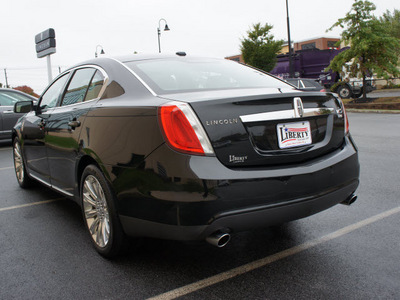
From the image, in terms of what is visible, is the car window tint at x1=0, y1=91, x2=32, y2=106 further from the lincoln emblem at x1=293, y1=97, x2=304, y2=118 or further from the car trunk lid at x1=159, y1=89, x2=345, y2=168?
the lincoln emblem at x1=293, y1=97, x2=304, y2=118

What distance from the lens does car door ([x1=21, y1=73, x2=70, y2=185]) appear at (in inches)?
173

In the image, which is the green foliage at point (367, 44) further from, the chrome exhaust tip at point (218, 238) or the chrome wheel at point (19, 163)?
the chrome exhaust tip at point (218, 238)

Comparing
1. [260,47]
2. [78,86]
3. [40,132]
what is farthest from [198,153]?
[260,47]

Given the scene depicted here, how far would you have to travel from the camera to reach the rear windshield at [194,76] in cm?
311

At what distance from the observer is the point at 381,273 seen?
2740 mm

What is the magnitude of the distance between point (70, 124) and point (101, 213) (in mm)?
872

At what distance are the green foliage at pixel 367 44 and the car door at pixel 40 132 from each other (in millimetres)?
17279

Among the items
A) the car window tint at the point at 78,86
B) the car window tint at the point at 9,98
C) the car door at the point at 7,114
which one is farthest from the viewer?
the car window tint at the point at 9,98

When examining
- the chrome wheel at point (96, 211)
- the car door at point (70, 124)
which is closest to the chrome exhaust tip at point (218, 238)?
the chrome wheel at point (96, 211)

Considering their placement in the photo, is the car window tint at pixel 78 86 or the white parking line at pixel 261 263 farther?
Result: the car window tint at pixel 78 86

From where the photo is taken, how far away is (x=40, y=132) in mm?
4469

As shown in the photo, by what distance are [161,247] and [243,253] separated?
A: 0.68 m

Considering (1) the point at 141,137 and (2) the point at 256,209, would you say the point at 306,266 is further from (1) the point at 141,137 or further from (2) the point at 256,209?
(1) the point at 141,137

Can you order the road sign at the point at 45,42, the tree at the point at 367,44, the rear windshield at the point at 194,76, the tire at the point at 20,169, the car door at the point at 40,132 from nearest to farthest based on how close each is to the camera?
the rear windshield at the point at 194,76
the car door at the point at 40,132
the tire at the point at 20,169
the road sign at the point at 45,42
the tree at the point at 367,44
